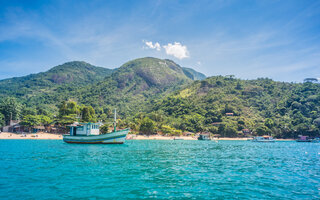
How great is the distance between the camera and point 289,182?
1720cm

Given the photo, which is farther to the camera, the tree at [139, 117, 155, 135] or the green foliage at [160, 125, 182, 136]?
the green foliage at [160, 125, 182, 136]

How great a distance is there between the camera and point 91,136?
194 ft

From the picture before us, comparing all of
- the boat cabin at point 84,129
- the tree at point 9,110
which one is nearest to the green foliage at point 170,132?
the boat cabin at point 84,129

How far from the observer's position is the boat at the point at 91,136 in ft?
194

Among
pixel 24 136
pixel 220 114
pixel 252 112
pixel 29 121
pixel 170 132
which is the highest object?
pixel 252 112

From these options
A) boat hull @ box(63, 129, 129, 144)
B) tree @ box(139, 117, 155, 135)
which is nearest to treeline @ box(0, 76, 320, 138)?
tree @ box(139, 117, 155, 135)

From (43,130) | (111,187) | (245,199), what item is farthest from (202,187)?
(43,130)

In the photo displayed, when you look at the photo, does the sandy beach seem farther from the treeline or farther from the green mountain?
the green mountain

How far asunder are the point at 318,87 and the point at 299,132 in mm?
95004

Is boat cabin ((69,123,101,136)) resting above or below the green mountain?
below

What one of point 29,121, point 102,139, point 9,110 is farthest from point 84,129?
point 9,110

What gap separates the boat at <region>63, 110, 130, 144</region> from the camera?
59188 millimetres

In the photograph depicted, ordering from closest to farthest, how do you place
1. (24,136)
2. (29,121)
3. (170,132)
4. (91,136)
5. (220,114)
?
(91,136) < (24,136) < (29,121) < (170,132) < (220,114)

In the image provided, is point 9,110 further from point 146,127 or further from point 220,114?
point 220,114
